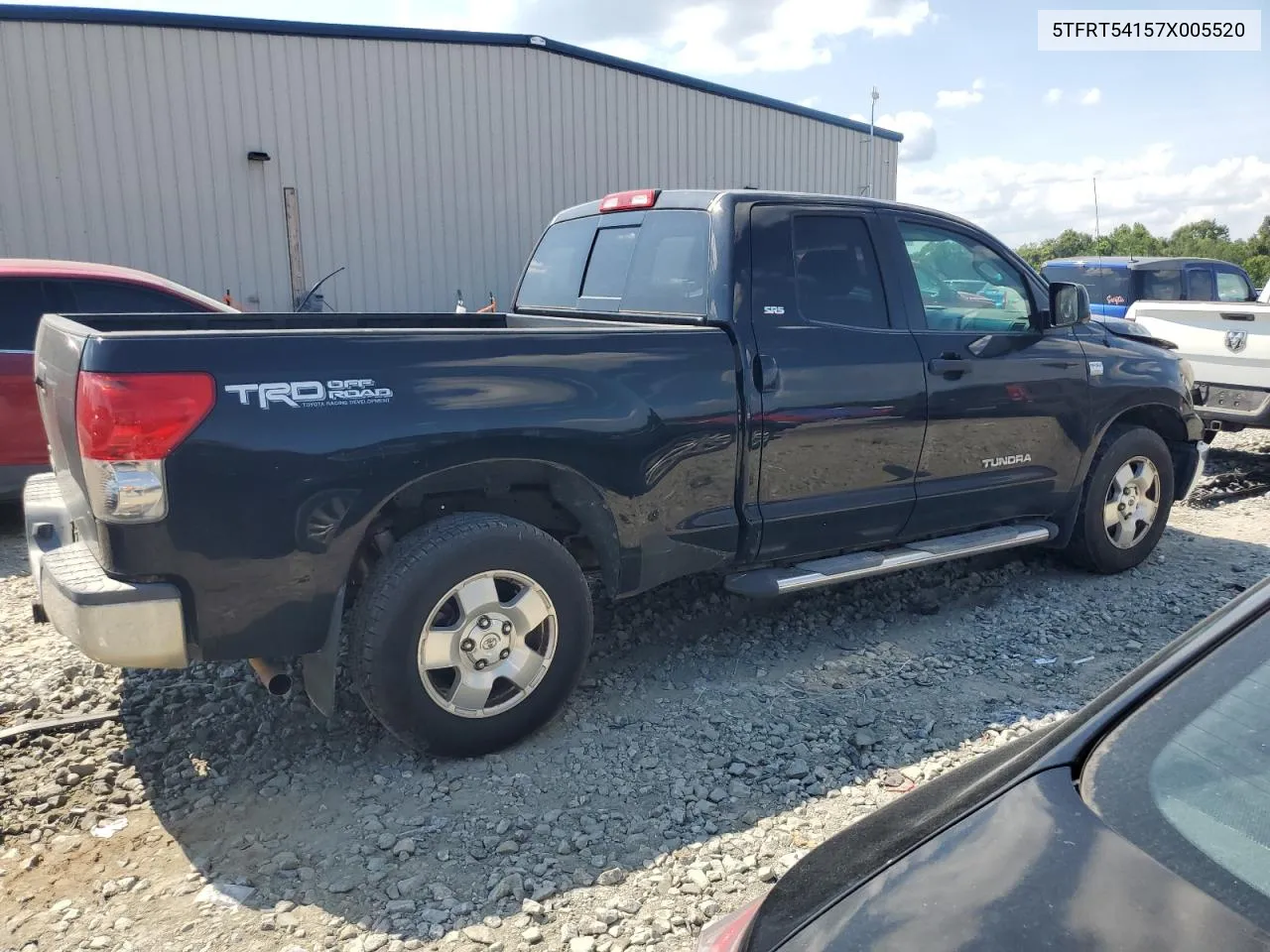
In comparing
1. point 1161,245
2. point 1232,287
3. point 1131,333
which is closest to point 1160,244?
point 1161,245

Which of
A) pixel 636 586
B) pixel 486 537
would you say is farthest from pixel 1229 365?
pixel 486 537

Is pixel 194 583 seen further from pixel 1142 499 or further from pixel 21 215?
pixel 21 215

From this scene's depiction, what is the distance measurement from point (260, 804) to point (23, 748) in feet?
3.29

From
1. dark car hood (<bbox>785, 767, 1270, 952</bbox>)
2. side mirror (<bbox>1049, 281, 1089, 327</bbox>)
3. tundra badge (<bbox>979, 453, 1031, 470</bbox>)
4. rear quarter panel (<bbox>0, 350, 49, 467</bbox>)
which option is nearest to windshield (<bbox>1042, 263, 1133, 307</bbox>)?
side mirror (<bbox>1049, 281, 1089, 327</bbox>)

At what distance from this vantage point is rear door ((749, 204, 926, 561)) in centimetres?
412

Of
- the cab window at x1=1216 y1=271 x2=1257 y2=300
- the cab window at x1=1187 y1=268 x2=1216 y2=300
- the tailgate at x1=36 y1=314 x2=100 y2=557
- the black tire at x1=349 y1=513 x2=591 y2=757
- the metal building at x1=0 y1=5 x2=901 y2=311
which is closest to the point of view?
the tailgate at x1=36 y1=314 x2=100 y2=557

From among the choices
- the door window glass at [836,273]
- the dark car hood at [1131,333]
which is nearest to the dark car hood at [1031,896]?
the door window glass at [836,273]

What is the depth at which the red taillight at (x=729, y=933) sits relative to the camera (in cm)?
157

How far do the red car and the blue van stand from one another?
910 centimetres

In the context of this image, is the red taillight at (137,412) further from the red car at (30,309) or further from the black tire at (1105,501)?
the black tire at (1105,501)

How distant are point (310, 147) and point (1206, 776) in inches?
513

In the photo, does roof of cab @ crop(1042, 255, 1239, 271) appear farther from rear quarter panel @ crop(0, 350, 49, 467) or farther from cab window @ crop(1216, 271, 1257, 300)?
rear quarter panel @ crop(0, 350, 49, 467)

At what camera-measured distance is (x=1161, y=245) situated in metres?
42.8

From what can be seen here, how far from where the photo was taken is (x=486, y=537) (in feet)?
11.1
